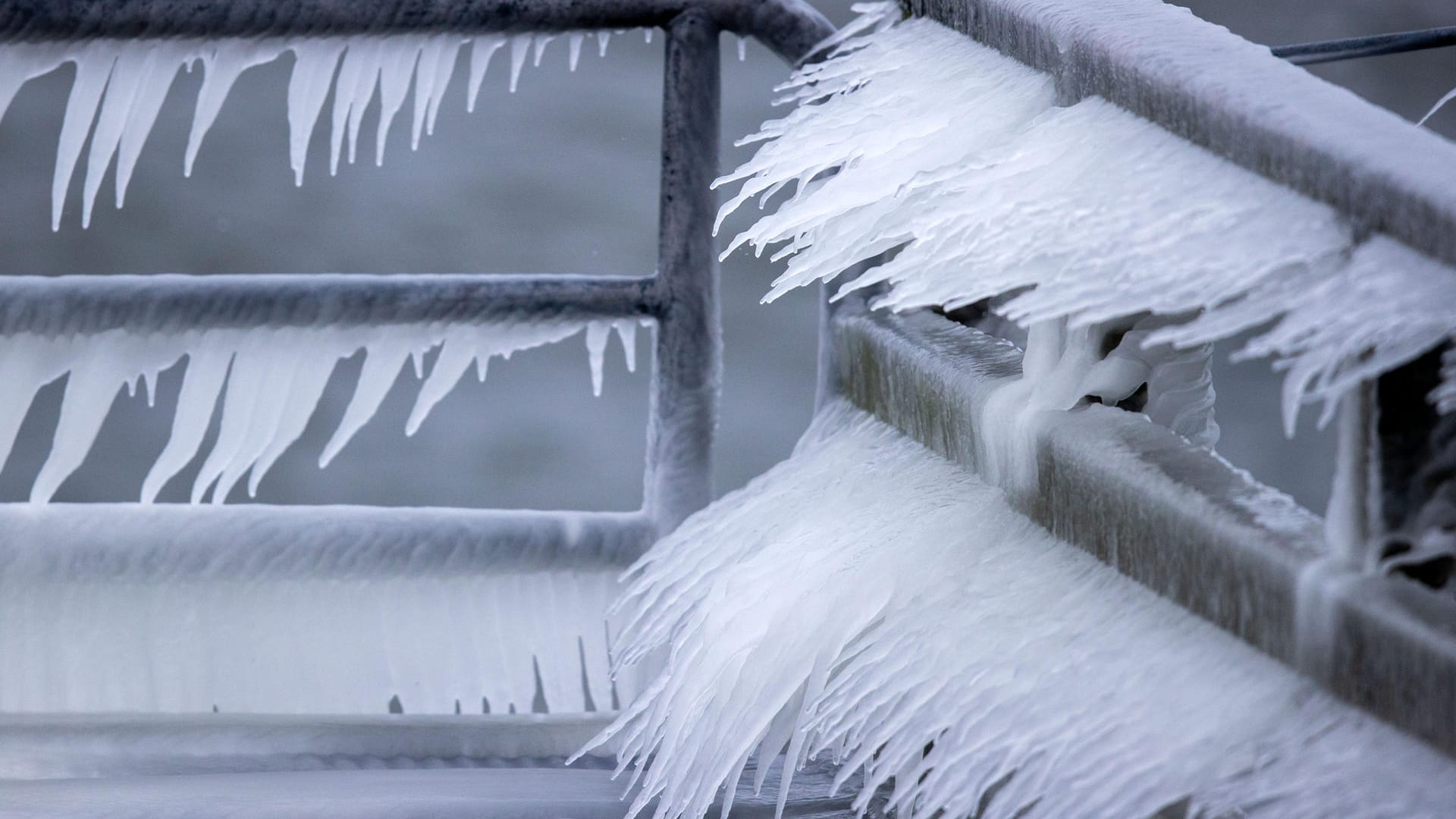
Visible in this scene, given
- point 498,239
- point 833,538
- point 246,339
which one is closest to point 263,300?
point 246,339

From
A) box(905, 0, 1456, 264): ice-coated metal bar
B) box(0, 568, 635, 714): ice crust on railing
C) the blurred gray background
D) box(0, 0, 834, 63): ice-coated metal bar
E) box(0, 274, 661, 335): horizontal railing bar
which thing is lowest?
the blurred gray background

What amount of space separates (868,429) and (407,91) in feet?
1.11

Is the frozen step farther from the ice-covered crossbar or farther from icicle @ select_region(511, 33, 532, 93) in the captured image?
icicle @ select_region(511, 33, 532, 93)

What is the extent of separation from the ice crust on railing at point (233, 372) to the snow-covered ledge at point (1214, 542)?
0.30 meters

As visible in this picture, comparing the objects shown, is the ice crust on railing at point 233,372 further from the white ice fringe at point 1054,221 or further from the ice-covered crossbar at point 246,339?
the white ice fringe at point 1054,221

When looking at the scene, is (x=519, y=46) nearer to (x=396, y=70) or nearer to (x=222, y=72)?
(x=396, y=70)

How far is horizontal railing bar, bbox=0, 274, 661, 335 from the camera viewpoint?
2.82ft

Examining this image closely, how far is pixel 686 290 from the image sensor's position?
0.89m

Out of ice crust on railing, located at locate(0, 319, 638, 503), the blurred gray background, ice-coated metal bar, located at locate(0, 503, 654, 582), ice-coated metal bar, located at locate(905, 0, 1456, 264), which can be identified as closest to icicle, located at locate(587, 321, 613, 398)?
ice crust on railing, located at locate(0, 319, 638, 503)

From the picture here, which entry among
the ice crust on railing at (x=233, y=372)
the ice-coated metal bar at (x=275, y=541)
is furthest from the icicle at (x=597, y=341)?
the ice-coated metal bar at (x=275, y=541)

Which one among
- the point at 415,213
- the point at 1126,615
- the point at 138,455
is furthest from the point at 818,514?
the point at 415,213

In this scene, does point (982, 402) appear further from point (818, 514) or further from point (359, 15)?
point (359, 15)

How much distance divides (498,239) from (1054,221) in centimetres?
515

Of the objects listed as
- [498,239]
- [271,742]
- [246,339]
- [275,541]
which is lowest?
[498,239]
